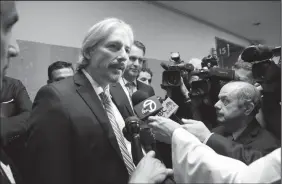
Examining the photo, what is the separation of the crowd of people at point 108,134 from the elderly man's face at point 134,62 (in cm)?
88

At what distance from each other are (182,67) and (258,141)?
57cm

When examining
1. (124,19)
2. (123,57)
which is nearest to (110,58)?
(123,57)

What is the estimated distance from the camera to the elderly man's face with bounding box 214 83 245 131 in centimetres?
160

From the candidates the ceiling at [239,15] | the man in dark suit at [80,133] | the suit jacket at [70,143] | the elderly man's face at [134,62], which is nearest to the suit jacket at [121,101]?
the man in dark suit at [80,133]

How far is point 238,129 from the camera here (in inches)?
60.2

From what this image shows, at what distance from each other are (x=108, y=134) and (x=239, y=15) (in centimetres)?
439

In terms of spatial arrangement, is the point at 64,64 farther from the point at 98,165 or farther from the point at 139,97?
the point at 98,165

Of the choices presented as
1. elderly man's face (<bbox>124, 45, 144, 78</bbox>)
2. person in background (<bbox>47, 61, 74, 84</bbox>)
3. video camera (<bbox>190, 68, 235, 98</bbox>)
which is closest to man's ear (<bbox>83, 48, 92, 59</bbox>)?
video camera (<bbox>190, 68, 235, 98</bbox>)

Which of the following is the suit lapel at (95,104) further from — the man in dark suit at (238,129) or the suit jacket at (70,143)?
the man in dark suit at (238,129)

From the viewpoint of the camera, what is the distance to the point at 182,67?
1.71m

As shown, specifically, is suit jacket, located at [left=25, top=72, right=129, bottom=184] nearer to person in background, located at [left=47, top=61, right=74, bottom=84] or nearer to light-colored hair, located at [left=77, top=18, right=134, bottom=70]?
light-colored hair, located at [left=77, top=18, right=134, bottom=70]

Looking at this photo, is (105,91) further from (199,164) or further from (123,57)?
(199,164)

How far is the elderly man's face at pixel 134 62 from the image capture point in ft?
8.18

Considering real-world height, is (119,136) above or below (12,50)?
below
